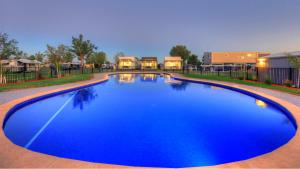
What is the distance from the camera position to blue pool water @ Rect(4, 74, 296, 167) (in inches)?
166

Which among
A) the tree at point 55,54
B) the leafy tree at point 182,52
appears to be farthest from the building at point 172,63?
the tree at point 55,54

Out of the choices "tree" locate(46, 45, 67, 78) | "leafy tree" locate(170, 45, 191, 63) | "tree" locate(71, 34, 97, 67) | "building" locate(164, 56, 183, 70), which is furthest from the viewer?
"leafy tree" locate(170, 45, 191, 63)

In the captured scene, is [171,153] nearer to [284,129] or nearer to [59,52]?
[284,129]

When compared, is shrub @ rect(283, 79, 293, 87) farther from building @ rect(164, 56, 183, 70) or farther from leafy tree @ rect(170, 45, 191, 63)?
leafy tree @ rect(170, 45, 191, 63)

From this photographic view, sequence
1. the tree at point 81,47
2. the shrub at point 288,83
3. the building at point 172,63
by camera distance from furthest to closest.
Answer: the building at point 172,63, the tree at point 81,47, the shrub at point 288,83

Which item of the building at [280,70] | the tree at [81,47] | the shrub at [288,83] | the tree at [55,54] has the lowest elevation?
the shrub at [288,83]

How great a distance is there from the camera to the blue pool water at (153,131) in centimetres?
421

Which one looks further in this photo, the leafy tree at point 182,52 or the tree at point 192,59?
the tree at point 192,59

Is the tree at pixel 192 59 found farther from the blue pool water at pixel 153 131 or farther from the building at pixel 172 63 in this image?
the blue pool water at pixel 153 131

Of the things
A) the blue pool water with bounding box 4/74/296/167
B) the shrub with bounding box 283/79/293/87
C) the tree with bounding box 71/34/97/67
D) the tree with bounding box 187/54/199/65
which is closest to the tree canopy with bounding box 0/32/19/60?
the blue pool water with bounding box 4/74/296/167

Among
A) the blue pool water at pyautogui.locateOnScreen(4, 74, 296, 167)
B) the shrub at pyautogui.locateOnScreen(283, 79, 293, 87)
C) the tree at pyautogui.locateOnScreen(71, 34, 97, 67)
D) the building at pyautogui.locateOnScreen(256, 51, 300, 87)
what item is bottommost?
the blue pool water at pyautogui.locateOnScreen(4, 74, 296, 167)

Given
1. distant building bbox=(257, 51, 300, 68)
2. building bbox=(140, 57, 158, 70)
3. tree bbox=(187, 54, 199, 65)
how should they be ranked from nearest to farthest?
distant building bbox=(257, 51, 300, 68), building bbox=(140, 57, 158, 70), tree bbox=(187, 54, 199, 65)

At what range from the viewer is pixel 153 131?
5738 mm

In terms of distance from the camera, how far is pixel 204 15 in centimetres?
3347
